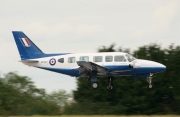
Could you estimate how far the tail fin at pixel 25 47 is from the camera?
5244 cm

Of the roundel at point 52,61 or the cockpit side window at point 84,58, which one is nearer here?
the cockpit side window at point 84,58

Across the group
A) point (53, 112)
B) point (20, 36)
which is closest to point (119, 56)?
point (20, 36)

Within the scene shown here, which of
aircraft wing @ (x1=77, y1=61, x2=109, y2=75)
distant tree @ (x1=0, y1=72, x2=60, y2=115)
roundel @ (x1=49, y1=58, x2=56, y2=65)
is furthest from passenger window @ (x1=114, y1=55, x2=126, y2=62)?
distant tree @ (x1=0, y1=72, x2=60, y2=115)

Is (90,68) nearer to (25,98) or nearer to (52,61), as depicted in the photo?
(52,61)

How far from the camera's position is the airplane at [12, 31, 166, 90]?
4947cm

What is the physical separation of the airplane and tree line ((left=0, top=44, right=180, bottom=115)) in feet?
45.0

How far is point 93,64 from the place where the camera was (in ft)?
161

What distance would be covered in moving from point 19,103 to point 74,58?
23.2 m

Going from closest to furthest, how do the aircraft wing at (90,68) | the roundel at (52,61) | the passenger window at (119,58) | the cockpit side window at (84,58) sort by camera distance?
1. the aircraft wing at (90,68)
2. the passenger window at (119,58)
3. the cockpit side window at (84,58)
4. the roundel at (52,61)

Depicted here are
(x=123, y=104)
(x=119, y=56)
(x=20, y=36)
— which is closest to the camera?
(x=119, y=56)

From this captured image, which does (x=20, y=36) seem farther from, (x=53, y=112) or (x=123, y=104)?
(x=123, y=104)

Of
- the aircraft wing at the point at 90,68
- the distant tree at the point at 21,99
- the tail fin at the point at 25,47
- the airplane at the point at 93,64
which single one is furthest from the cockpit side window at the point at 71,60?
the distant tree at the point at 21,99

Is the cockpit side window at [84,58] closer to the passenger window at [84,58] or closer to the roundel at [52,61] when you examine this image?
the passenger window at [84,58]

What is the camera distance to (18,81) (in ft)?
264
